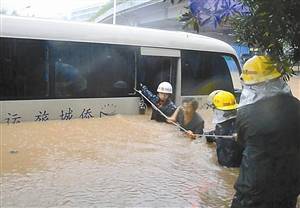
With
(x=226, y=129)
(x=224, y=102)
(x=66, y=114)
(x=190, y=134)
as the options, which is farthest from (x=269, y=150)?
(x=66, y=114)

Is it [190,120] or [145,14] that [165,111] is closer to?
[190,120]

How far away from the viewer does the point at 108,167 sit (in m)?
6.14

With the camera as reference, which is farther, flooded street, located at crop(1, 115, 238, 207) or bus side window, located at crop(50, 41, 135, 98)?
bus side window, located at crop(50, 41, 135, 98)

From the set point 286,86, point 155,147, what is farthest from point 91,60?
point 286,86

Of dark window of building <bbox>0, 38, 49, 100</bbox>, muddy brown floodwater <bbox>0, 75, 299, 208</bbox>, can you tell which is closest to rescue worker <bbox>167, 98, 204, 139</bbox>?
muddy brown floodwater <bbox>0, 75, 299, 208</bbox>

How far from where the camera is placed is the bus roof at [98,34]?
7.88 metres

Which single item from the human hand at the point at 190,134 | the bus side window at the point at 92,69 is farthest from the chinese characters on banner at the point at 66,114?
the human hand at the point at 190,134

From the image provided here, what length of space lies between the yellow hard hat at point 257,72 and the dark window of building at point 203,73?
7.07m

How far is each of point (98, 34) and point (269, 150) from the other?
→ 6.32 meters

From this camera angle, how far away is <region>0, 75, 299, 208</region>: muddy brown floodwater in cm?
491

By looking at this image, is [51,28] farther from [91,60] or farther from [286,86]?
[286,86]

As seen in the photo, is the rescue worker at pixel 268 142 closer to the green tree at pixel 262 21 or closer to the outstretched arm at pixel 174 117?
the green tree at pixel 262 21

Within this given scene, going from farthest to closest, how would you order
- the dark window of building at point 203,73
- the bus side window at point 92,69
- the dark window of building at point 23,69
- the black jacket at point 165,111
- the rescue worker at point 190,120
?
the dark window of building at point 203,73 < the black jacket at point 165,111 < the bus side window at point 92,69 < the rescue worker at point 190,120 < the dark window of building at point 23,69

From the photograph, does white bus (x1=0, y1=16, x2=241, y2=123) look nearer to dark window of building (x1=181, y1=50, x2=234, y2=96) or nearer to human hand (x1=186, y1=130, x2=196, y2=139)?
dark window of building (x1=181, y1=50, x2=234, y2=96)
